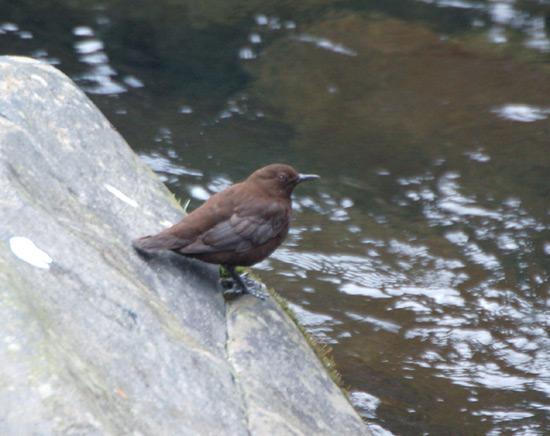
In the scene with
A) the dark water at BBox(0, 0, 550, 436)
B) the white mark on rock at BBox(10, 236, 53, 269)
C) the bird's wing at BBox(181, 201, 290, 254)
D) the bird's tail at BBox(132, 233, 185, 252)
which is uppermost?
the white mark on rock at BBox(10, 236, 53, 269)

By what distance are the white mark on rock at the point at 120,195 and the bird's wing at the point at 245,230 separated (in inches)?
21.7

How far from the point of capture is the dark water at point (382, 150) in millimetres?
6203

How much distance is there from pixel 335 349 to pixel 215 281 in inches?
88.3

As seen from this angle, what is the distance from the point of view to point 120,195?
4297 millimetres

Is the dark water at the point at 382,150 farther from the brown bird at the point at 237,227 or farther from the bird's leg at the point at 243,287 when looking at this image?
the brown bird at the point at 237,227

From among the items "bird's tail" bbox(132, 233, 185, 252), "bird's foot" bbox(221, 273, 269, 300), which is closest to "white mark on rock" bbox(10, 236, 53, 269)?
"bird's tail" bbox(132, 233, 185, 252)

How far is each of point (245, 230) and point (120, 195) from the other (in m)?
0.75

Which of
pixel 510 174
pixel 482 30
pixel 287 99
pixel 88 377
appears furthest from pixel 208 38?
pixel 88 377

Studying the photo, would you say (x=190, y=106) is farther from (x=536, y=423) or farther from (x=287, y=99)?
(x=536, y=423)

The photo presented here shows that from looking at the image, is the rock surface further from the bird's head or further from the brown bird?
the bird's head

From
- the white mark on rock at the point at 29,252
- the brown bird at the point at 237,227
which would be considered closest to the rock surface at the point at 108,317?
the white mark on rock at the point at 29,252

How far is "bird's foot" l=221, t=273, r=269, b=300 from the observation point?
4234 millimetres

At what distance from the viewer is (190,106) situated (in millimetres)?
10461

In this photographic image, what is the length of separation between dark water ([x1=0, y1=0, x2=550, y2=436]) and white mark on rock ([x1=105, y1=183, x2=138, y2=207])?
2.32m
